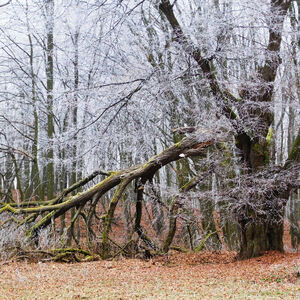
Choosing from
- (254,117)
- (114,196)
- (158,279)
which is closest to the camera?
(158,279)

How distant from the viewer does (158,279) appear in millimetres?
5879

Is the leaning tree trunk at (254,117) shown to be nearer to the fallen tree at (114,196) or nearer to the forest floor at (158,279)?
the forest floor at (158,279)

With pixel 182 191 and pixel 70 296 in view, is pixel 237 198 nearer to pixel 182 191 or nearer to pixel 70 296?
pixel 182 191

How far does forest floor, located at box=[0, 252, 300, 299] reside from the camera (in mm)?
4590

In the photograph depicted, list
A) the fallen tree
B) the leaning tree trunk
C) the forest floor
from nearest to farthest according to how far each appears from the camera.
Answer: the forest floor
the leaning tree trunk
the fallen tree

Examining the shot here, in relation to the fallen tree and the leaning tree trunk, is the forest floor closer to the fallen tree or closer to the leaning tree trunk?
the leaning tree trunk

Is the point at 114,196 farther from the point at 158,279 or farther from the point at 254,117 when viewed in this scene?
the point at 254,117

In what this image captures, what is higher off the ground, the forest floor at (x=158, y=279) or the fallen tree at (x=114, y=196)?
the fallen tree at (x=114, y=196)

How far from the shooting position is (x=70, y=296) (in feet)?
14.5

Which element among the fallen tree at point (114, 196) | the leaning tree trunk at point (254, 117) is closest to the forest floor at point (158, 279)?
the leaning tree trunk at point (254, 117)

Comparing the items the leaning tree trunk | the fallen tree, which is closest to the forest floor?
the leaning tree trunk

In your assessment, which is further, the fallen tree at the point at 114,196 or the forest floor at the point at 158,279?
the fallen tree at the point at 114,196

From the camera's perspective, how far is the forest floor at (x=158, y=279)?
4590 millimetres

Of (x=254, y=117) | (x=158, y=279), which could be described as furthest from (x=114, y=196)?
(x=254, y=117)
